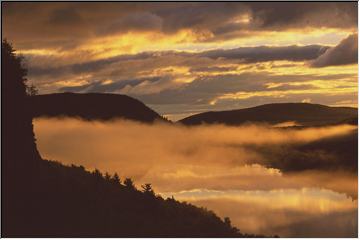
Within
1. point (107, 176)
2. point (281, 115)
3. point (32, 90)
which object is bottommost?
point (107, 176)

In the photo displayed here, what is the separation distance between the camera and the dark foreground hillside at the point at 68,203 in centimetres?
1453

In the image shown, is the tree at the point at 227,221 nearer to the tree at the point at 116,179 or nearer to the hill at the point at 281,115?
the hill at the point at 281,115

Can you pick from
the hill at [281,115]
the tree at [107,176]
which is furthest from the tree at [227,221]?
the tree at [107,176]

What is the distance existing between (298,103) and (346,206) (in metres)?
2.48

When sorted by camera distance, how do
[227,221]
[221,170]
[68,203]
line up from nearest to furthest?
[227,221] → [68,203] → [221,170]

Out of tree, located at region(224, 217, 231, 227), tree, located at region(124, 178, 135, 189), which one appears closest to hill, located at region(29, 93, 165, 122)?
tree, located at region(124, 178, 135, 189)

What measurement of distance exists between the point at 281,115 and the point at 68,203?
5142mm

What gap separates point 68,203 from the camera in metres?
14.8

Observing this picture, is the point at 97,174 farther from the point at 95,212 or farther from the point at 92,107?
the point at 92,107

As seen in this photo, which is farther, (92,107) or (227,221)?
(92,107)

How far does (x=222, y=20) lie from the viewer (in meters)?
15.1

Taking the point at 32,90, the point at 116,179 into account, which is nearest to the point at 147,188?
the point at 116,179

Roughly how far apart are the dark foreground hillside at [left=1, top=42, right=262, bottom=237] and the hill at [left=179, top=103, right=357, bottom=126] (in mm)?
2019

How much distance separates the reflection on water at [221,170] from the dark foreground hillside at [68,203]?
304 mm
